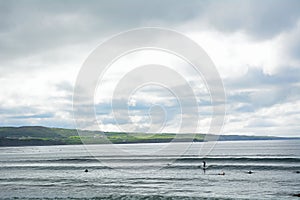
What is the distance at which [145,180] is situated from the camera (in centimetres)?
6550

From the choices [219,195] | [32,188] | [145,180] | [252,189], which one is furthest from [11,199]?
[252,189]

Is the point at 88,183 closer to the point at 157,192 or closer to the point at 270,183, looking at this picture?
the point at 157,192

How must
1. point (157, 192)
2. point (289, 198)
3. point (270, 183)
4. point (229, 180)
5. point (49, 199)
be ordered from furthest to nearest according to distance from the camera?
point (229, 180) → point (270, 183) → point (157, 192) → point (49, 199) → point (289, 198)

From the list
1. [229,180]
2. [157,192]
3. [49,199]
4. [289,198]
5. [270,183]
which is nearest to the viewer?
[289,198]

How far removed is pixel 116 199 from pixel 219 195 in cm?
1439

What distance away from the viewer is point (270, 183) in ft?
192

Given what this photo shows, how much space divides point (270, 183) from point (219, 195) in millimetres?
14694

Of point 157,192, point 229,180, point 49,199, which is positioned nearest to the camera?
point 49,199

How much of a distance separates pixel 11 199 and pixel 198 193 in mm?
26693

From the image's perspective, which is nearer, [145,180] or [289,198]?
[289,198]

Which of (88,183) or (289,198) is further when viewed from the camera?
(88,183)

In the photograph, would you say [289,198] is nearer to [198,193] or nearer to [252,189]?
[252,189]

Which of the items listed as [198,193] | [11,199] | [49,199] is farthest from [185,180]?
[11,199]

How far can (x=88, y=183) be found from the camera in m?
64.1
